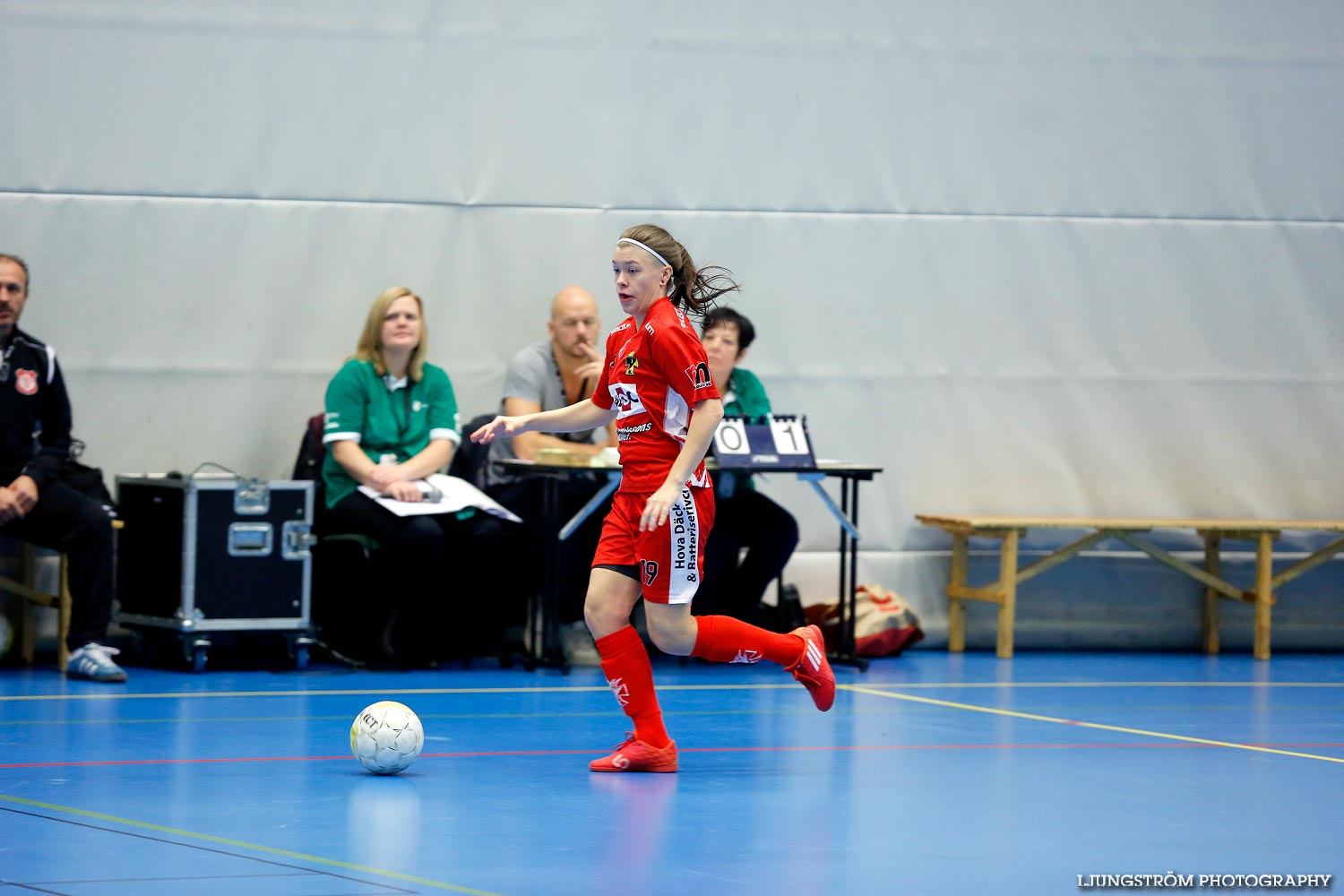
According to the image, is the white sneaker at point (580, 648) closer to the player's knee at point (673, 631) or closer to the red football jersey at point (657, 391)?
the player's knee at point (673, 631)

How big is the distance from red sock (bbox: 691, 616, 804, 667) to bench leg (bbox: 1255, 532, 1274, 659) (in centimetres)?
425

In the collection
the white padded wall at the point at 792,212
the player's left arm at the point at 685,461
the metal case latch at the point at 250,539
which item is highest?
the white padded wall at the point at 792,212

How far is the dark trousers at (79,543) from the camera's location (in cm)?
655

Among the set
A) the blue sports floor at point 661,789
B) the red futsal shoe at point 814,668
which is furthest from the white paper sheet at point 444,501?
the red futsal shoe at point 814,668

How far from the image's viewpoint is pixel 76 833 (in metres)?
3.69

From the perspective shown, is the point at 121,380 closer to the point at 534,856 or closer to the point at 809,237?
the point at 809,237

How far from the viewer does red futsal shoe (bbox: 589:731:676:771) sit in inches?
185

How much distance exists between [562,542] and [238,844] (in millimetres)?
3892

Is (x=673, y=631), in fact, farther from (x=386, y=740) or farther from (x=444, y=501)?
(x=444, y=501)

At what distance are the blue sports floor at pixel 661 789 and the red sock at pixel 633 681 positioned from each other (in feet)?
0.44

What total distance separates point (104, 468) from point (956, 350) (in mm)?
4088

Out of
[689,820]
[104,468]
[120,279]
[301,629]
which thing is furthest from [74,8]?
[689,820]

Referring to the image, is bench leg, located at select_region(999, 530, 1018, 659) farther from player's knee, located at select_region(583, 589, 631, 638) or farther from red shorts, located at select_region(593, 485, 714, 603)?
player's knee, located at select_region(583, 589, 631, 638)

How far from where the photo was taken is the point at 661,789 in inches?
175
